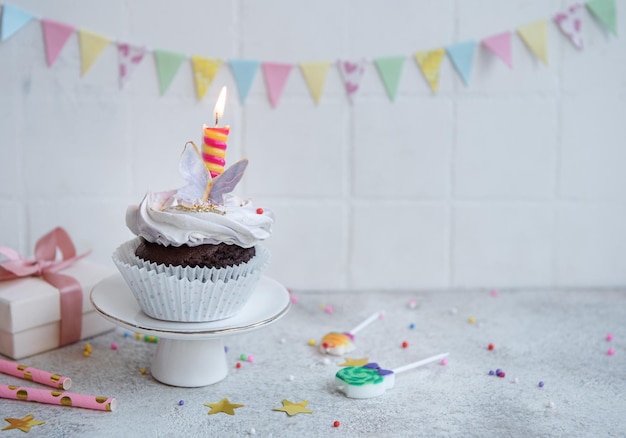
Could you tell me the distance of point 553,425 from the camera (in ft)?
3.17

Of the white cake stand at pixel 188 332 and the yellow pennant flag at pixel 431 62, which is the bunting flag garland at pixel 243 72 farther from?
the white cake stand at pixel 188 332

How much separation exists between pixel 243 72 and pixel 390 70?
33 cm

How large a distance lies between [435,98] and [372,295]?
18.7 inches

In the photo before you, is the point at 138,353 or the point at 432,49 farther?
the point at 432,49

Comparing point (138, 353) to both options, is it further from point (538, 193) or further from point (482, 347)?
point (538, 193)

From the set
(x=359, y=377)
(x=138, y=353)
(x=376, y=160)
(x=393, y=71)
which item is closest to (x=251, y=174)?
(x=376, y=160)

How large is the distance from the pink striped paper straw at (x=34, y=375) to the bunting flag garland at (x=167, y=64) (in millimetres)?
664

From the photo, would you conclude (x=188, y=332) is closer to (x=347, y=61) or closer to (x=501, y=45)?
(x=347, y=61)

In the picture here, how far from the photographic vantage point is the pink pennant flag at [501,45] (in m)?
1.48

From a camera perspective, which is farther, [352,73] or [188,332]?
[352,73]

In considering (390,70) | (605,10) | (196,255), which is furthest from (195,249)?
(605,10)

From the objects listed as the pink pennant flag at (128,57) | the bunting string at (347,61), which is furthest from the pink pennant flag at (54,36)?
the pink pennant flag at (128,57)

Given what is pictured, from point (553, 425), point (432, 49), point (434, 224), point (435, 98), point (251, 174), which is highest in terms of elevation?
point (432, 49)

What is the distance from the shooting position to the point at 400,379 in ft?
3.68
